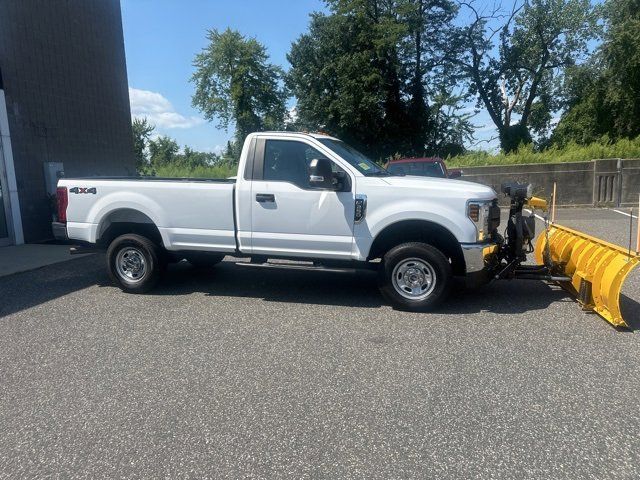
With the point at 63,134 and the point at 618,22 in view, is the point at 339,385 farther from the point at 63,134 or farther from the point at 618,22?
the point at 618,22

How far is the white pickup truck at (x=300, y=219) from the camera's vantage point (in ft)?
19.1

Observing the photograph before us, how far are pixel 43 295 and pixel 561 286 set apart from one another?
7.12m

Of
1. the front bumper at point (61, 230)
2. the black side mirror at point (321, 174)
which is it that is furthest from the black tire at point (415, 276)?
the front bumper at point (61, 230)

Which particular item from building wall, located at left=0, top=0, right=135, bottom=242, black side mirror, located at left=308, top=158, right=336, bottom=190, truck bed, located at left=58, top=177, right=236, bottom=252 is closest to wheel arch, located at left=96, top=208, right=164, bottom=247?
truck bed, located at left=58, top=177, right=236, bottom=252

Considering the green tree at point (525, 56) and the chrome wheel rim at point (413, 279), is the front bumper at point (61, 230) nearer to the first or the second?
the chrome wheel rim at point (413, 279)

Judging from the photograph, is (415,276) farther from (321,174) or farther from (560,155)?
(560,155)

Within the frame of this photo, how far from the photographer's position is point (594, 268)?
18.7 ft

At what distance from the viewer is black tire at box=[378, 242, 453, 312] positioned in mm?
5805

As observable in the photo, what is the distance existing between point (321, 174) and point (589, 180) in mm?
15232

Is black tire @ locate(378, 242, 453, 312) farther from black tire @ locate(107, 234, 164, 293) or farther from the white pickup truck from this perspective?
black tire @ locate(107, 234, 164, 293)

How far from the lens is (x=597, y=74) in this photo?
32625 mm

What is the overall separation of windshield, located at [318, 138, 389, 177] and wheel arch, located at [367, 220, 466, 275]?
774mm

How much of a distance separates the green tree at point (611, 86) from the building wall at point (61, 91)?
25.5 metres

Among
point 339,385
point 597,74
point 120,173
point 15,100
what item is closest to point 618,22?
point 597,74
